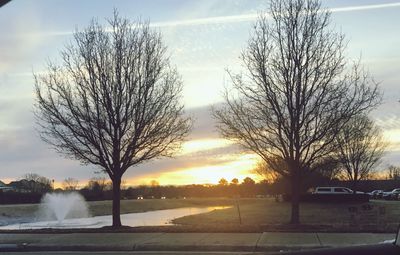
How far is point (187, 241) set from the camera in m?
15.2

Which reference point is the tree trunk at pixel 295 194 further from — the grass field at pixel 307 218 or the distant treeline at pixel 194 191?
the distant treeline at pixel 194 191

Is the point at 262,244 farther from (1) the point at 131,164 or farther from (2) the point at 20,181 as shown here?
(2) the point at 20,181

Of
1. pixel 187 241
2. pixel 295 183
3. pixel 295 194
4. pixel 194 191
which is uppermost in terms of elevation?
pixel 194 191

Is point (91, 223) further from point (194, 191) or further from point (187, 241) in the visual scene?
point (194, 191)

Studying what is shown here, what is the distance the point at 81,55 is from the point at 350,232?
35.5ft

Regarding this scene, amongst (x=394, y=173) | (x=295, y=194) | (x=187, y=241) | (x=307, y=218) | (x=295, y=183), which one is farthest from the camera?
(x=394, y=173)

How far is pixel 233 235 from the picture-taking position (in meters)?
16.4

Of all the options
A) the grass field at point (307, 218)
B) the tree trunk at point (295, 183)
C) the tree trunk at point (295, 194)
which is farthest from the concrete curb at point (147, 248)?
the tree trunk at point (295, 194)

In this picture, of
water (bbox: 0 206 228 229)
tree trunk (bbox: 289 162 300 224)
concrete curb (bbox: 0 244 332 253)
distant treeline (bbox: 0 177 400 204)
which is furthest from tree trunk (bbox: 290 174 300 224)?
distant treeline (bbox: 0 177 400 204)

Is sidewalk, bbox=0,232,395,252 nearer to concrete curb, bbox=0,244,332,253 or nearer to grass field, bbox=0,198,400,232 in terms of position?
concrete curb, bbox=0,244,332,253

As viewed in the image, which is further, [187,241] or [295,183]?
[295,183]

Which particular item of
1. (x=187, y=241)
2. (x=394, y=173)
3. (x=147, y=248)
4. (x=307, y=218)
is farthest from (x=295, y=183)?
(x=394, y=173)

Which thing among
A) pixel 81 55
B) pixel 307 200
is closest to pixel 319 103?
pixel 81 55

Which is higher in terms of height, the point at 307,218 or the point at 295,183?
the point at 295,183
